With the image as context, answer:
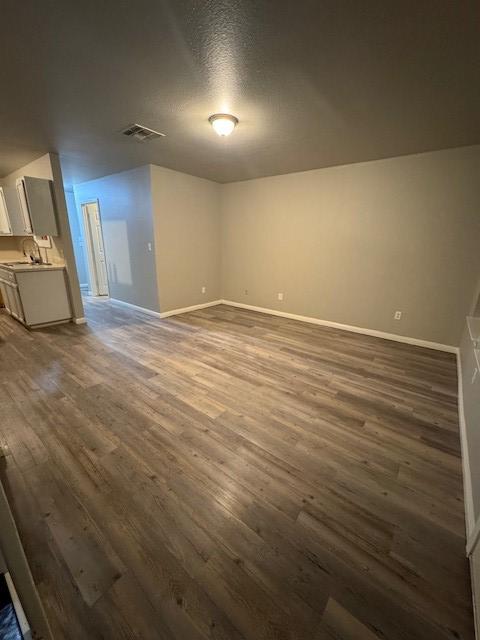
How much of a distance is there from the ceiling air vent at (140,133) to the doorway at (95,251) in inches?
134

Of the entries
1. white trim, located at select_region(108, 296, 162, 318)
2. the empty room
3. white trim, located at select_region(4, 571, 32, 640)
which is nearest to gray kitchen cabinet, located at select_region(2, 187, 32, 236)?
the empty room

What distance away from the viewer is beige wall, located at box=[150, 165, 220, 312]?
441 cm

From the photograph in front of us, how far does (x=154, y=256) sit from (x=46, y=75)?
8.85 feet

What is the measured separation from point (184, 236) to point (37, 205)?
2.21 meters

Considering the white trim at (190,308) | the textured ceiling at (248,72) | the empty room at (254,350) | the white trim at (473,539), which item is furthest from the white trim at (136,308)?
the white trim at (473,539)

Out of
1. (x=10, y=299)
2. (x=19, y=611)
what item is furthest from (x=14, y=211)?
(x=19, y=611)

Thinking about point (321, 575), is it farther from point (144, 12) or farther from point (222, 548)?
point (144, 12)

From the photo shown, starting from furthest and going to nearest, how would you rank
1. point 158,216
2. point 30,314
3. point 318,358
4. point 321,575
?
point 158,216
point 30,314
point 318,358
point 321,575

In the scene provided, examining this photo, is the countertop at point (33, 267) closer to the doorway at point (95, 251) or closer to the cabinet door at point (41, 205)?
the cabinet door at point (41, 205)

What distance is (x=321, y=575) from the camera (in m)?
1.13

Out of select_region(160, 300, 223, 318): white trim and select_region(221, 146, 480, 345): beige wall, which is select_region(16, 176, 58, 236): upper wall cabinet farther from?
select_region(221, 146, 480, 345): beige wall

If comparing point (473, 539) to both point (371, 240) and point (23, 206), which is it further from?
point (23, 206)

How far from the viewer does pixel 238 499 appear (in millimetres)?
1458

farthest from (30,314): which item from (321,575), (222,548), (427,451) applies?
(427,451)
